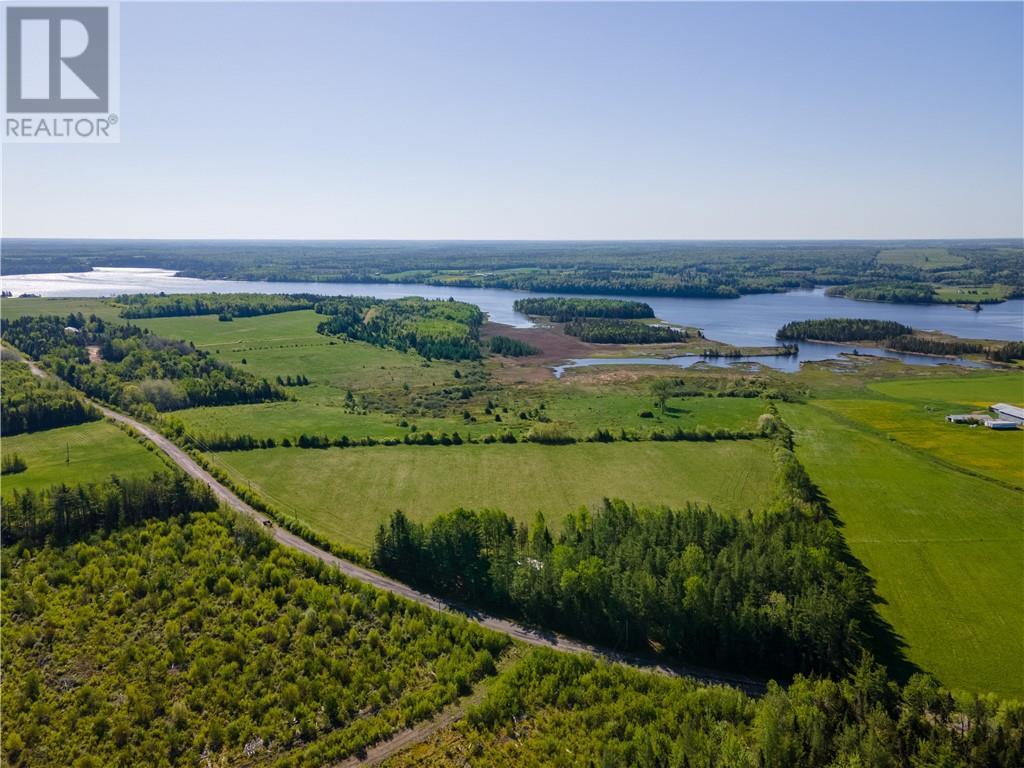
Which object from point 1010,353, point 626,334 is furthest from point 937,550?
point 626,334

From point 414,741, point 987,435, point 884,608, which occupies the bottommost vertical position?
point 414,741

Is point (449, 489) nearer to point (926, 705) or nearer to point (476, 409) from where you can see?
point (476, 409)

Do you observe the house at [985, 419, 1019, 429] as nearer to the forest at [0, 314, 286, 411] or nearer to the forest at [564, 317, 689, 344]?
the forest at [564, 317, 689, 344]

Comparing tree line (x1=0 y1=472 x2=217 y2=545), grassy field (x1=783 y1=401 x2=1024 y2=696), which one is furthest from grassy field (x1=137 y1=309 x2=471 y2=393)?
grassy field (x1=783 y1=401 x2=1024 y2=696)

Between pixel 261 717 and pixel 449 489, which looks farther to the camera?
pixel 449 489

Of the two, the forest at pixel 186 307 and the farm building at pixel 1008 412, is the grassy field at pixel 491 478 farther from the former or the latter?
the forest at pixel 186 307

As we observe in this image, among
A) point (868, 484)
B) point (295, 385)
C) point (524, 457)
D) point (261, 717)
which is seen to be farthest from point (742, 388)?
point (261, 717)
